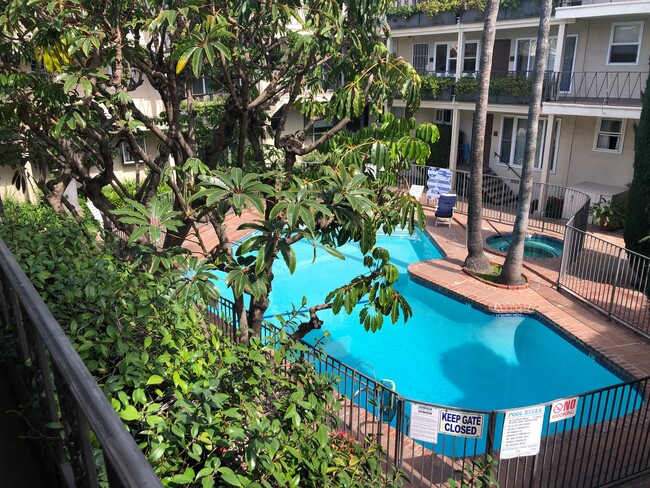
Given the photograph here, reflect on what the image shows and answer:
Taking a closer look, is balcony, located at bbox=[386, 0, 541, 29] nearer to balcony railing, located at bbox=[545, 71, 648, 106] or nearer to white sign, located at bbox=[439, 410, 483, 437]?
balcony railing, located at bbox=[545, 71, 648, 106]

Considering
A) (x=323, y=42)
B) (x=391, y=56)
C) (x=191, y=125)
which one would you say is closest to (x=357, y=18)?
(x=391, y=56)

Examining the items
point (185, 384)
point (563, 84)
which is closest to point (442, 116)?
point (563, 84)

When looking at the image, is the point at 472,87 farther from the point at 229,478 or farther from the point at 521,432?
the point at 229,478

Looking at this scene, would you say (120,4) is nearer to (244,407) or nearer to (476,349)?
(244,407)

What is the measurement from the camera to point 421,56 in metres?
26.2

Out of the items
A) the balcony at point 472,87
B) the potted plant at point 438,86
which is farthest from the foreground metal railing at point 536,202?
the potted plant at point 438,86

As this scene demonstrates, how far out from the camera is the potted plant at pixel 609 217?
17.0 meters

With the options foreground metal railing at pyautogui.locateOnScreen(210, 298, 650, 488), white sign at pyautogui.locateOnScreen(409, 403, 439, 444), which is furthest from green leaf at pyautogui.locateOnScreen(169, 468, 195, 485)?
white sign at pyautogui.locateOnScreen(409, 403, 439, 444)

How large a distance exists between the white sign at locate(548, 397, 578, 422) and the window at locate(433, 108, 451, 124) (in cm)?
2073

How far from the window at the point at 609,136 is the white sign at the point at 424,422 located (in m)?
16.0

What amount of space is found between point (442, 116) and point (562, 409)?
21.4m

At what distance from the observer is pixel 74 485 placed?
217 cm

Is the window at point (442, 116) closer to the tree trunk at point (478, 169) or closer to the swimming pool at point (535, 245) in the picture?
the swimming pool at point (535, 245)

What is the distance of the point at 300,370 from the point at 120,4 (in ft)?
16.6
